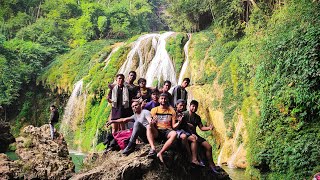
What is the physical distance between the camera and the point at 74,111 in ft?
67.2

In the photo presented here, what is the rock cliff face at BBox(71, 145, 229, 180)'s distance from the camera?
5.50m

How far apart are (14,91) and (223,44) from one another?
15475mm

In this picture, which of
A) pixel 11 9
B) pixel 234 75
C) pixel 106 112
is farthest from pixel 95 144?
pixel 11 9

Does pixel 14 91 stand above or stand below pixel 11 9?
below

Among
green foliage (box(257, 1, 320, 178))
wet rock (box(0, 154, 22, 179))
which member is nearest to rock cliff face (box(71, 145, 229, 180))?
wet rock (box(0, 154, 22, 179))

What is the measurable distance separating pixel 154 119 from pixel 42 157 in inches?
172

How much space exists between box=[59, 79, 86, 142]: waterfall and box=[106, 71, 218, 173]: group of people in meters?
13.3

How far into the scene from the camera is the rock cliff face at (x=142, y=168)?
18.0 feet

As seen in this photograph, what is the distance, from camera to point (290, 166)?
9484mm

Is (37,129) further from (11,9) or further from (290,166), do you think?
(11,9)

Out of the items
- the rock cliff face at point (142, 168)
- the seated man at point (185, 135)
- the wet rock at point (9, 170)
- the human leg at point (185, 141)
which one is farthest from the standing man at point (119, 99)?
the wet rock at point (9, 170)

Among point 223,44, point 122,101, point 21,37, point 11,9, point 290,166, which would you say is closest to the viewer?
point 122,101

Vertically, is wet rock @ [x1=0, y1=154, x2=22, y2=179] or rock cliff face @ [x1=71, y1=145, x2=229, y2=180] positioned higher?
rock cliff face @ [x1=71, y1=145, x2=229, y2=180]

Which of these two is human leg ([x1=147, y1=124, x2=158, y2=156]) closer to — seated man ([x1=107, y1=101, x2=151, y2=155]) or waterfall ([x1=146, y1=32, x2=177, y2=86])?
seated man ([x1=107, y1=101, x2=151, y2=155])
